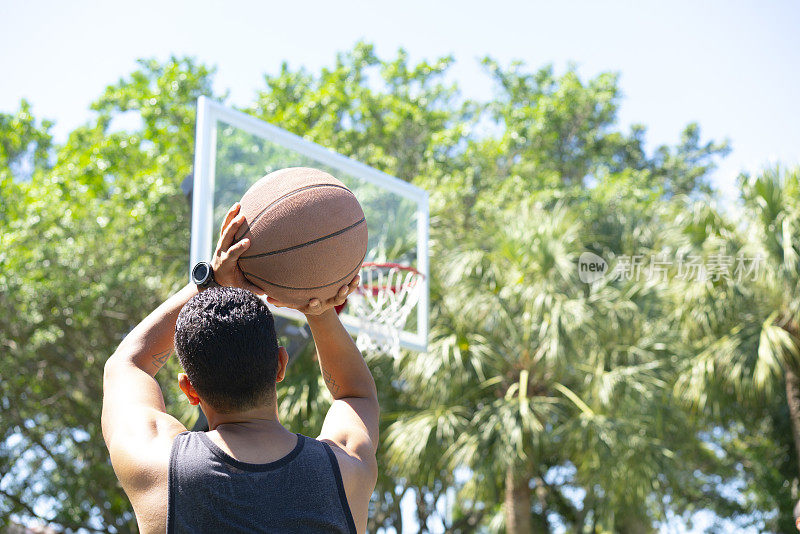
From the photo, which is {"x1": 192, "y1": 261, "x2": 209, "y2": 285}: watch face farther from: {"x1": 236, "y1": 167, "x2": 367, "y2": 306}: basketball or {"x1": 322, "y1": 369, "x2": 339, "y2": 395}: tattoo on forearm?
{"x1": 322, "y1": 369, "x2": 339, "y2": 395}: tattoo on forearm

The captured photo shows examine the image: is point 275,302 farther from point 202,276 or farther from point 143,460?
point 143,460

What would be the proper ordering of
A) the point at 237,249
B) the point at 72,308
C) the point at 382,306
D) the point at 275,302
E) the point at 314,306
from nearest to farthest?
the point at 237,249 → the point at 314,306 → the point at 275,302 → the point at 382,306 → the point at 72,308

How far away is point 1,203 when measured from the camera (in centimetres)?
1514

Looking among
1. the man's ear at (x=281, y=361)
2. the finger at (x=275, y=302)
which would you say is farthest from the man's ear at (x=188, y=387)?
the finger at (x=275, y=302)

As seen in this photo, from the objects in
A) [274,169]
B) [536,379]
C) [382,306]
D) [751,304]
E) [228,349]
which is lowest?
[536,379]

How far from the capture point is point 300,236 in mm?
2264

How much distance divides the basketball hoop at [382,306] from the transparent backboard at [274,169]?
0.21 m

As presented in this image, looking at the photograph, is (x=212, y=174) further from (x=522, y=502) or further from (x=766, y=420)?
(x=766, y=420)

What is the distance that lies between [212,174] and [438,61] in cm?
1478

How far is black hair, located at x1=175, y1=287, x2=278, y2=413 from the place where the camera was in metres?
1.55

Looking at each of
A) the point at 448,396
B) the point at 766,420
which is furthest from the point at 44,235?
the point at 766,420

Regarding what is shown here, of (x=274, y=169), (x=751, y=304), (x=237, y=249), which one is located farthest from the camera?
(x=751, y=304)

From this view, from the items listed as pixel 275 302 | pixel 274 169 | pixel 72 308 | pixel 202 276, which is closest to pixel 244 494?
pixel 202 276

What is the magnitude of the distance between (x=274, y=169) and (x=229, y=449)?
5.44 m
